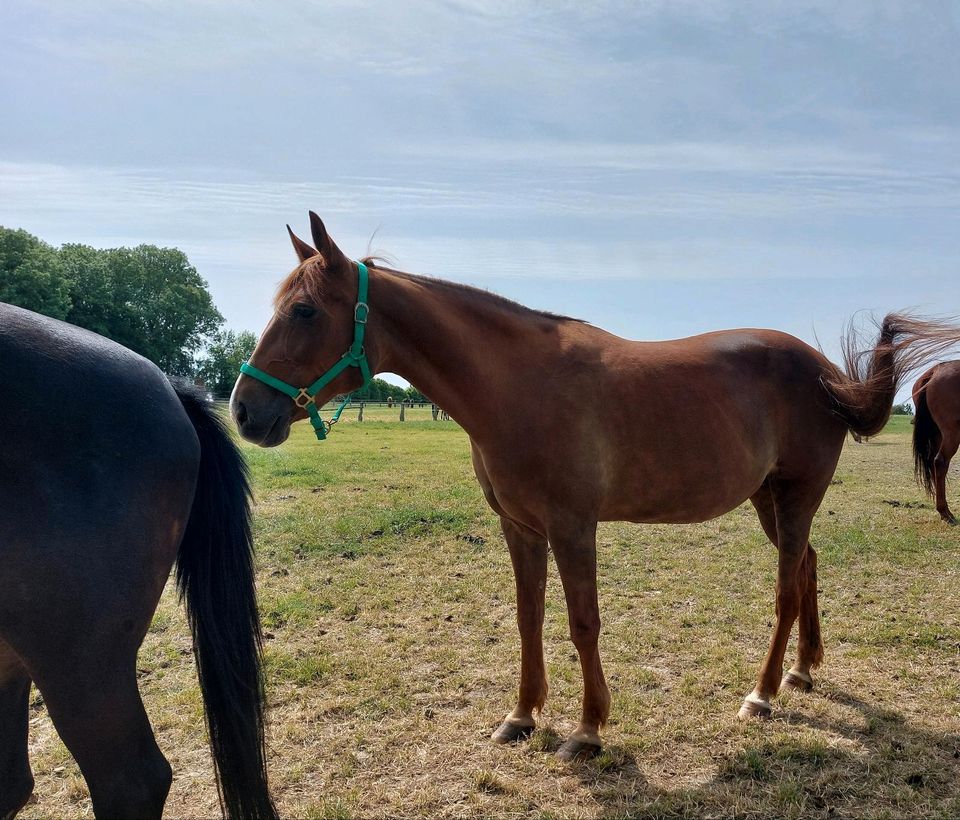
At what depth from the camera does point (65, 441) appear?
176 cm

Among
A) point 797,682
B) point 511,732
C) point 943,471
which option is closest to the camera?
point 511,732

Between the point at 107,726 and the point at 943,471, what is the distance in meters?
10.8

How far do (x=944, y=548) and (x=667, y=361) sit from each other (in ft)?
19.8

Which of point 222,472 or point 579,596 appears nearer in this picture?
point 222,472

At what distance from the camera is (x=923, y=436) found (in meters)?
9.78

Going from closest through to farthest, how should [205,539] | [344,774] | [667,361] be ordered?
[205,539] < [344,774] < [667,361]

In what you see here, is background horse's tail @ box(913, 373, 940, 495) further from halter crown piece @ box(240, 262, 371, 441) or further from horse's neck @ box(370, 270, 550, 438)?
halter crown piece @ box(240, 262, 371, 441)

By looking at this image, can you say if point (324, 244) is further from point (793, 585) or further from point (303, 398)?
point (793, 585)

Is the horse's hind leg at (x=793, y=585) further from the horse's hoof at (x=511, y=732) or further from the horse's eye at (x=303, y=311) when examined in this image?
the horse's eye at (x=303, y=311)

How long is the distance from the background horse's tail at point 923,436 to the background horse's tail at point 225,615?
34.5ft

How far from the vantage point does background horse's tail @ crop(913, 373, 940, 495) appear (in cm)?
965

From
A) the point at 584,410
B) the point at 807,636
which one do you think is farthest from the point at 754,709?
the point at 584,410

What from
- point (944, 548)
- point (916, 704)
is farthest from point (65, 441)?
point (944, 548)

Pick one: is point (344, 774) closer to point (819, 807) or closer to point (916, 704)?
point (819, 807)
